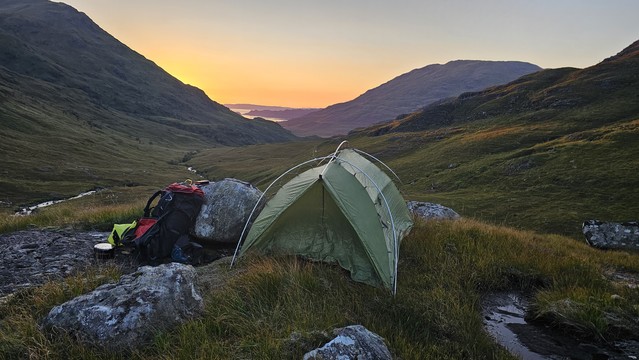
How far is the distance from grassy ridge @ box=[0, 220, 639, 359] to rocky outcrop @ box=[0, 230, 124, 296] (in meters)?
2.62

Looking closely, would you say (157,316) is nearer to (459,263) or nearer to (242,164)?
(459,263)

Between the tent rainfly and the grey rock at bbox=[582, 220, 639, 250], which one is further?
the grey rock at bbox=[582, 220, 639, 250]

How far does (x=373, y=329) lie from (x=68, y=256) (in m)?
8.73

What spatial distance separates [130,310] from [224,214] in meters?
6.57

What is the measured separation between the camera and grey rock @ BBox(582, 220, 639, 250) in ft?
61.5

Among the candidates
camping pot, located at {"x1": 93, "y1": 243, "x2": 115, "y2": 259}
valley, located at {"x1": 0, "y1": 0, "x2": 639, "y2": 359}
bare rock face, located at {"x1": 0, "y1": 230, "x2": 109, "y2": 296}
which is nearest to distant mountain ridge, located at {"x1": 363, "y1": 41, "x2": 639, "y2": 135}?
valley, located at {"x1": 0, "y1": 0, "x2": 639, "y2": 359}

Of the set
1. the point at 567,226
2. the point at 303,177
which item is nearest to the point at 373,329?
the point at 303,177

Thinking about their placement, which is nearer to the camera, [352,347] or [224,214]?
[352,347]

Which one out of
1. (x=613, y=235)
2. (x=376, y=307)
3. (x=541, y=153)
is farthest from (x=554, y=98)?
(x=376, y=307)

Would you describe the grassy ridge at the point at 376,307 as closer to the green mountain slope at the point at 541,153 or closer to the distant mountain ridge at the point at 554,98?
the green mountain slope at the point at 541,153

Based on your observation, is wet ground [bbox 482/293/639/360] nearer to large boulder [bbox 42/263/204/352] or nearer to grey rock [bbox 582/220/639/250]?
large boulder [bbox 42/263/204/352]

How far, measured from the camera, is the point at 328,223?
9.31 metres

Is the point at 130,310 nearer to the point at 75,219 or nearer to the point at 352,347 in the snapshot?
the point at 352,347

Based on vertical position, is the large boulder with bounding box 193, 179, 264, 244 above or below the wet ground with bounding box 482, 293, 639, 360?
above
